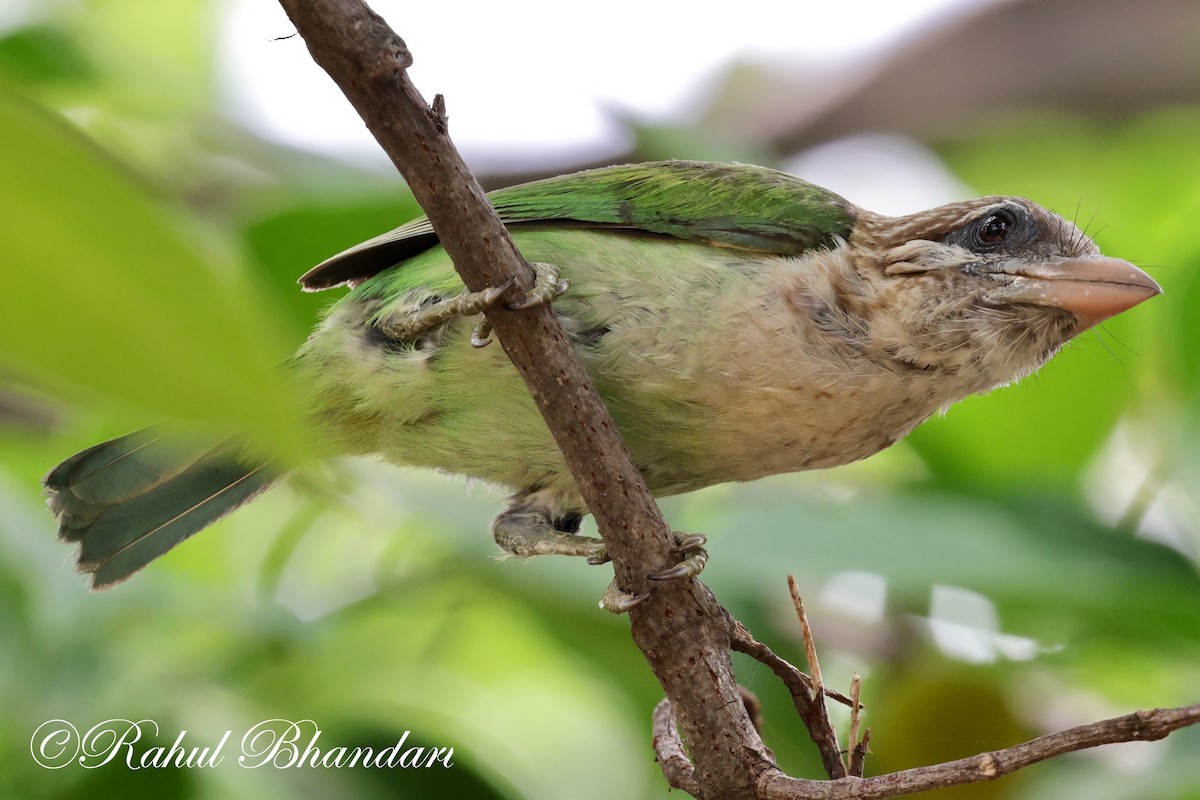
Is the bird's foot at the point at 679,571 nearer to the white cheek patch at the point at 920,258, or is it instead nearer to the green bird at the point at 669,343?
the green bird at the point at 669,343

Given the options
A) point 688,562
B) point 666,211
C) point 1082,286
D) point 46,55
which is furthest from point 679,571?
point 46,55

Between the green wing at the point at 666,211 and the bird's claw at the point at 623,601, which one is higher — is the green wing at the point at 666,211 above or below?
above

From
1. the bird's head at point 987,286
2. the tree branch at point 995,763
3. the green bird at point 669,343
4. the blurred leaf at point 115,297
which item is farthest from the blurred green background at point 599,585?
the blurred leaf at point 115,297

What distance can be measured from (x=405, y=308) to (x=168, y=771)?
1.07 m

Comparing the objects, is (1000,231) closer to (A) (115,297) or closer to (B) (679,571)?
(B) (679,571)

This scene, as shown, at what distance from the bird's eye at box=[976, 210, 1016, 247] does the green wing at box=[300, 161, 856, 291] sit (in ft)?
0.98

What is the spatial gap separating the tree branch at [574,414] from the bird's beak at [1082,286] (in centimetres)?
104

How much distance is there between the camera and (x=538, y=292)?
1.79 m

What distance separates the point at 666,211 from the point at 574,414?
0.88 m

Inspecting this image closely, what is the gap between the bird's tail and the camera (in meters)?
2.48

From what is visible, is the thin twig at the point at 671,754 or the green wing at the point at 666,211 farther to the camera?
the green wing at the point at 666,211

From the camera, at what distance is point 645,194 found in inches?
103

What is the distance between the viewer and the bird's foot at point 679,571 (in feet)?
6.48

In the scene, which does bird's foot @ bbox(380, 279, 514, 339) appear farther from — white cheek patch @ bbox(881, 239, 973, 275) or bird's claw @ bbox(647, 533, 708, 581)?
white cheek patch @ bbox(881, 239, 973, 275)
